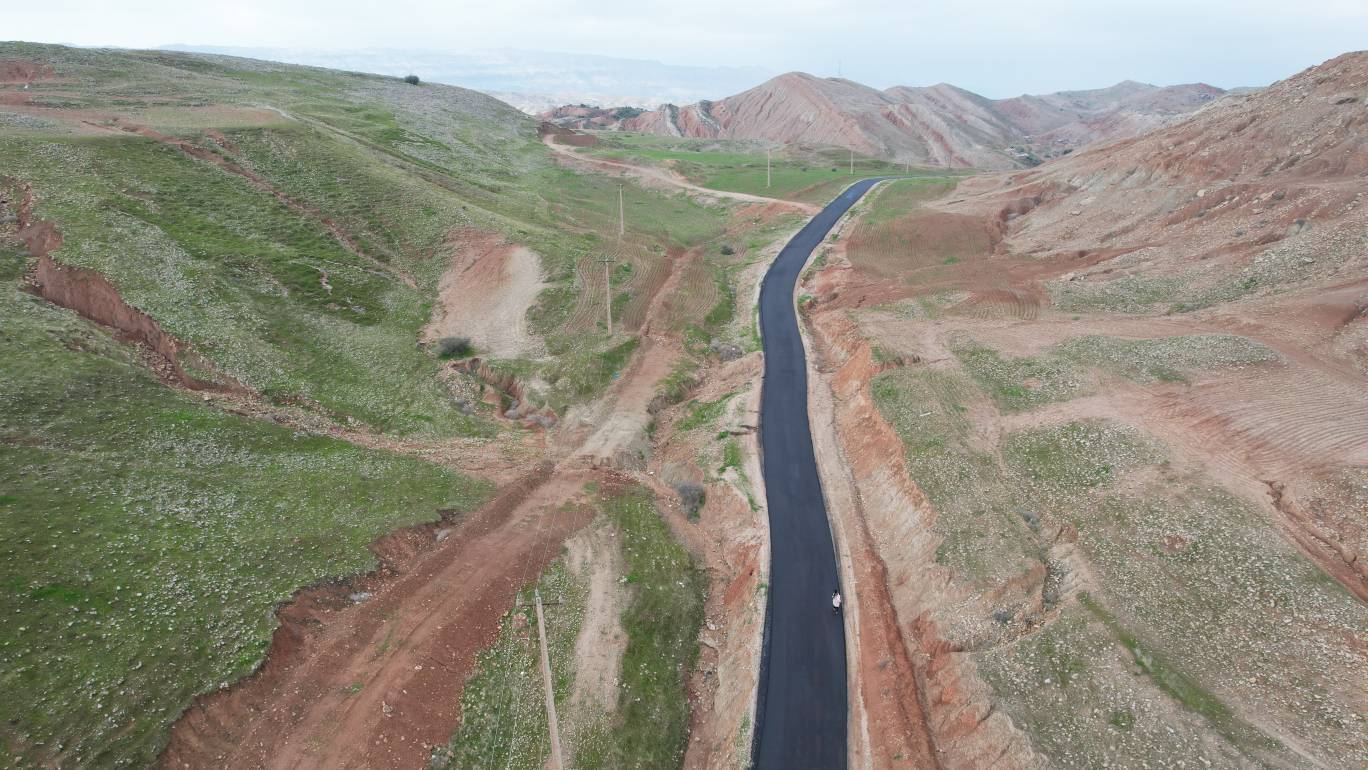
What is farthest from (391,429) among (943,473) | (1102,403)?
(1102,403)

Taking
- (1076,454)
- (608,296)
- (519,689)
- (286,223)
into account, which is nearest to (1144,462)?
(1076,454)

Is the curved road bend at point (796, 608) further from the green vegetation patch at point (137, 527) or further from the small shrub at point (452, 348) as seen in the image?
the small shrub at point (452, 348)

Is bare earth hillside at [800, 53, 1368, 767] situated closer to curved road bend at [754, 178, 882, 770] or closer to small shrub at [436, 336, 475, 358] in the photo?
curved road bend at [754, 178, 882, 770]

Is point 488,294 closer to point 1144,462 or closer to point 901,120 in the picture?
point 1144,462

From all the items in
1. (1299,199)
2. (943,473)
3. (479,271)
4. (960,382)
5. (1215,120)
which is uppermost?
(1215,120)

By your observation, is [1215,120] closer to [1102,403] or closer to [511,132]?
[1102,403]

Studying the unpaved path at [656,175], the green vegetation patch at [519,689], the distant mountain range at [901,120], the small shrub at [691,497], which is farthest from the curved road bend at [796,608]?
the distant mountain range at [901,120]

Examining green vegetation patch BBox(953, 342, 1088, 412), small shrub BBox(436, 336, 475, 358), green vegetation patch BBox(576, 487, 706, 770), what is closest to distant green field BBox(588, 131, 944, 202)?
green vegetation patch BBox(953, 342, 1088, 412)
